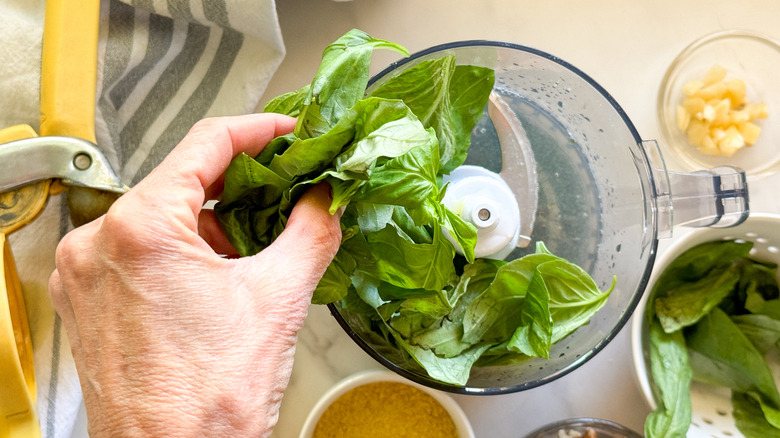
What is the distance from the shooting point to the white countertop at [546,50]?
0.80 meters

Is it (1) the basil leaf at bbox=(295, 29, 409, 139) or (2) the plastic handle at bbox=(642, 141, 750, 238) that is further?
(2) the plastic handle at bbox=(642, 141, 750, 238)

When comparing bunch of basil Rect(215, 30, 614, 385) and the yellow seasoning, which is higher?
bunch of basil Rect(215, 30, 614, 385)

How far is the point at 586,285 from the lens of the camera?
604 millimetres

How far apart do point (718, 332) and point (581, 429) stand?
0.21 metres

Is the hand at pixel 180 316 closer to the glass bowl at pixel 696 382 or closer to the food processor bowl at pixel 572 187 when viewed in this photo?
the food processor bowl at pixel 572 187

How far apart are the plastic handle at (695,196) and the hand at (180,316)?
0.39 m

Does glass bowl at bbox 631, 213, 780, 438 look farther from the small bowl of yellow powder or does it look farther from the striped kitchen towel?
the striped kitchen towel

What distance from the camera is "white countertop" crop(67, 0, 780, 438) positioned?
2.63ft

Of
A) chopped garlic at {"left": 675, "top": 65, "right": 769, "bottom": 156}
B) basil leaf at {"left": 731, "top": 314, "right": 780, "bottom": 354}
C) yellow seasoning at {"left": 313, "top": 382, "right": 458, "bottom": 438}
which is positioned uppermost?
chopped garlic at {"left": 675, "top": 65, "right": 769, "bottom": 156}

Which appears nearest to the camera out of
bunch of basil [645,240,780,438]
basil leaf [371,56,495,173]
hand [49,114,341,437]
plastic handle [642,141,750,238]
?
hand [49,114,341,437]

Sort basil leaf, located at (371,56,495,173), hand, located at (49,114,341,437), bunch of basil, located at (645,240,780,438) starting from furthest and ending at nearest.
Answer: bunch of basil, located at (645,240,780,438) < basil leaf, located at (371,56,495,173) < hand, located at (49,114,341,437)

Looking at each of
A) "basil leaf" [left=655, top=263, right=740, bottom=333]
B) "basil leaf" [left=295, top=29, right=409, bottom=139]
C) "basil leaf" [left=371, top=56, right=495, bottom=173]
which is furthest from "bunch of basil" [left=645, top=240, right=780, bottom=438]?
"basil leaf" [left=295, top=29, right=409, bottom=139]

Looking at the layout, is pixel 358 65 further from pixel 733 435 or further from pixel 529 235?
pixel 733 435

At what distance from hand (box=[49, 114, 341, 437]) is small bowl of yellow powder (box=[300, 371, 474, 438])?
35cm
